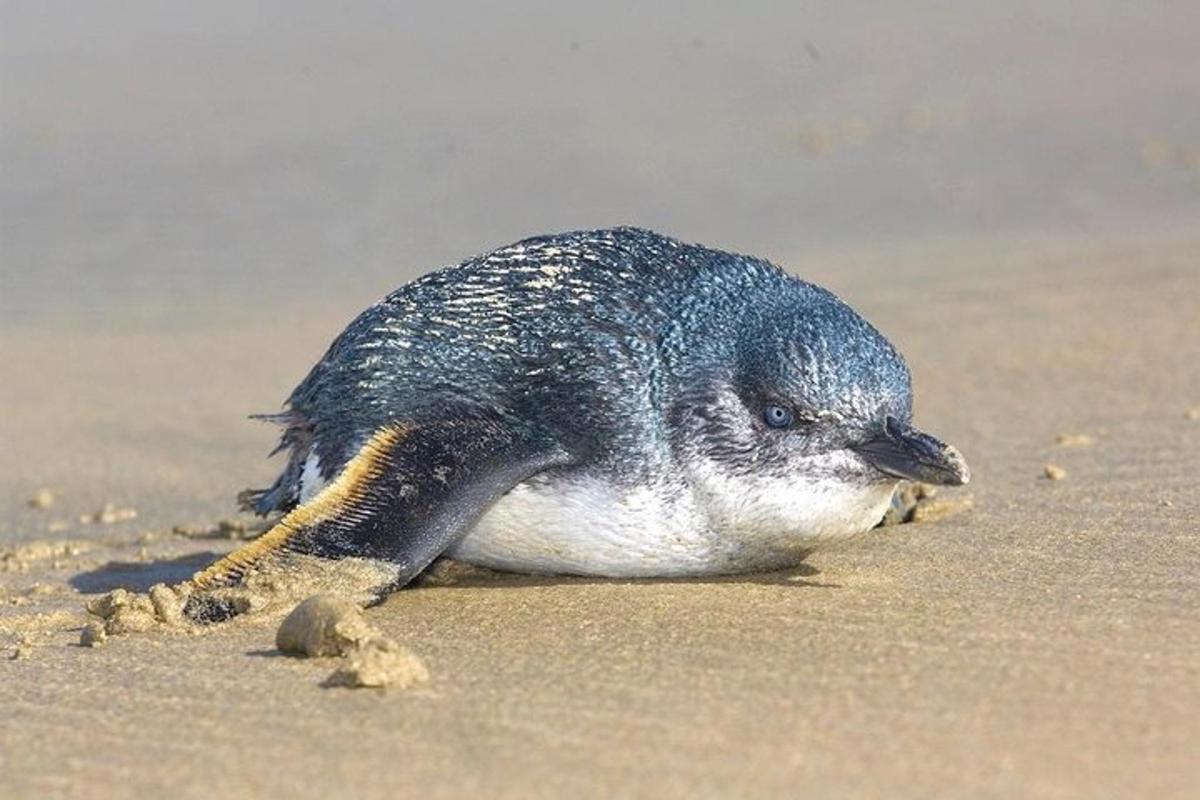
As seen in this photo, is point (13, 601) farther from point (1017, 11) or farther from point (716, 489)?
point (1017, 11)

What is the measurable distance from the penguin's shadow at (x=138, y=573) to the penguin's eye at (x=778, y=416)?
2724 millimetres

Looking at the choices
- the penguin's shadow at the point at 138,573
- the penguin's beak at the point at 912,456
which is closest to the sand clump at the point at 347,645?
the penguin's beak at the point at 912,456

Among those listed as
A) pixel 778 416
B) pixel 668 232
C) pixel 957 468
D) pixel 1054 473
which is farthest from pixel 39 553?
pixel 668 232

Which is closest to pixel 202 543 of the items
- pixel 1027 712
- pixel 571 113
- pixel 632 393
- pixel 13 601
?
pixel 13 601

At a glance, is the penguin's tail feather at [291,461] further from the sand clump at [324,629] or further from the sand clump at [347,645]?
the sand clump at [324,629]

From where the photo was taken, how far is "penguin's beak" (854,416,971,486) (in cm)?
656

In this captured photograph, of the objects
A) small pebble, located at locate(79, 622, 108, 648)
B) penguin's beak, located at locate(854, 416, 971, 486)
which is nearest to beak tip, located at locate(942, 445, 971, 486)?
penguin's beak, located at locate(854, 416, 971, 486)

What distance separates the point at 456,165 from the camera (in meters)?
20.9

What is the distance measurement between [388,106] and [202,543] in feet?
48.7

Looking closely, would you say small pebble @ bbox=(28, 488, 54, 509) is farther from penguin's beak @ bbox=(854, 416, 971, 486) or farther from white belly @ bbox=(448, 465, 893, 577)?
penguin's beak @ bbox=(854, 416, 971, 486)

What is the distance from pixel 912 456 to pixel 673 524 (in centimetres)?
79

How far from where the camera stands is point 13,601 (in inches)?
314

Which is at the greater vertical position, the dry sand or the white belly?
the white belly

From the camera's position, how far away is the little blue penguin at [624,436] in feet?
22.4
